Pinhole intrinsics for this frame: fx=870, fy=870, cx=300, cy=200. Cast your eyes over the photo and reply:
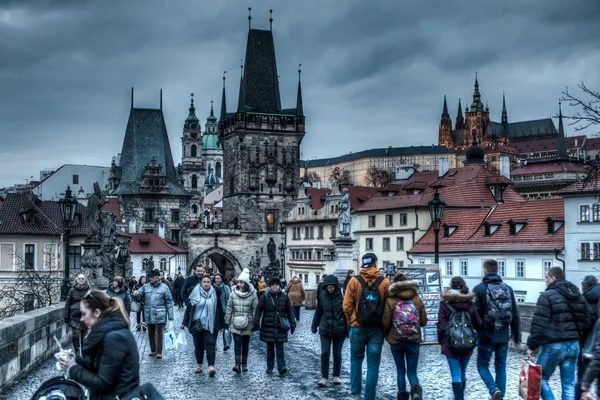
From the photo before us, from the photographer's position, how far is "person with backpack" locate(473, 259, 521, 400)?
10.5 m

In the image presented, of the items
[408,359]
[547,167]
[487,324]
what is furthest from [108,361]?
[547,167]

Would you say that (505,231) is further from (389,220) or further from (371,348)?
(371,348)

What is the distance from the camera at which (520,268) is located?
135ft

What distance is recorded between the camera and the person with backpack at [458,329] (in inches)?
396

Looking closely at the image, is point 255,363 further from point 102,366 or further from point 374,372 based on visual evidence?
point 102,366

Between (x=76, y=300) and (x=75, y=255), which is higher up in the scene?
(x=75, y=255)

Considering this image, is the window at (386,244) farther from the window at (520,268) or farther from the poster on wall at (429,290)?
the poster on wall at (429,290)

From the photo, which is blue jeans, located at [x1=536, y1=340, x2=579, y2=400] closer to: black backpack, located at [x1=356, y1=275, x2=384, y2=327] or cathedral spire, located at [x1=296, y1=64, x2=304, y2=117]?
black backpack, located at [x1=356, y1=275, x2=384, y2=327]

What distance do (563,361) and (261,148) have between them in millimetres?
81149

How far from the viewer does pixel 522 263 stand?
41156 millimetres

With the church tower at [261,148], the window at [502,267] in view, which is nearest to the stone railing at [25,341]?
the window at [502,267]

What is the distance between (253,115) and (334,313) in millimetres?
78380

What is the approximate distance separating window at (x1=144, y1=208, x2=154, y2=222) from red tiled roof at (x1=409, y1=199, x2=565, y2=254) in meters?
42.6

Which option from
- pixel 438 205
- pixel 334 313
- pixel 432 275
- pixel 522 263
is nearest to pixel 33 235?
pixel 522 263
